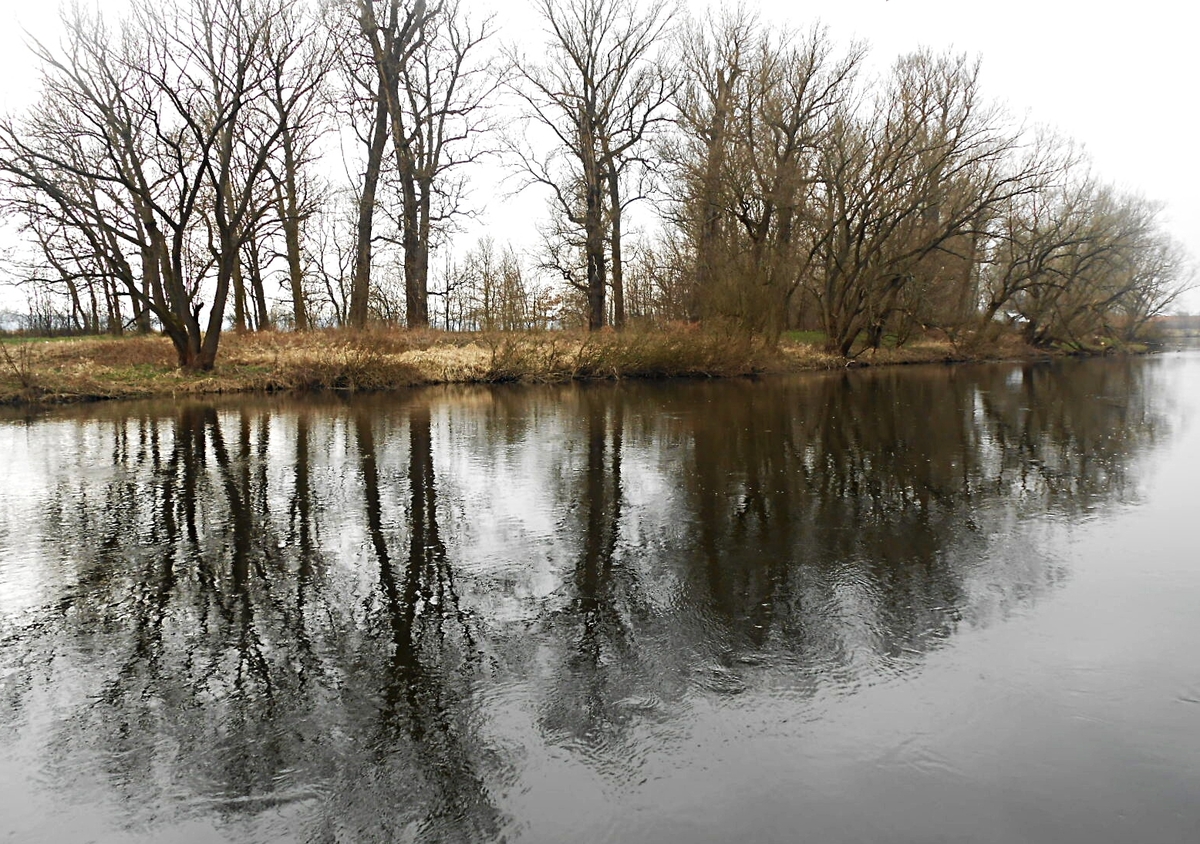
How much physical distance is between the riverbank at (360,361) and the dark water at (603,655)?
12.4 metres

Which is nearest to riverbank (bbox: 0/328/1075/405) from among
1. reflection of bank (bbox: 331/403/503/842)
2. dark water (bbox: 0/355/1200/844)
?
dark water (bbox: 0/355/1200/844)

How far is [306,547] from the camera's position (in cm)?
604

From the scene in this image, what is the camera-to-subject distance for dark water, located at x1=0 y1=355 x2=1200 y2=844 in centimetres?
284

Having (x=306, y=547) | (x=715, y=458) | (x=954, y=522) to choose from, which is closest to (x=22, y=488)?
(x=306, y=547)

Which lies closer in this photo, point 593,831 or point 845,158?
point 593,831

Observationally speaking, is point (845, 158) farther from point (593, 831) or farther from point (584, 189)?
point (593, 831)

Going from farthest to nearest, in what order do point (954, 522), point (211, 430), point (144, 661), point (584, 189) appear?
point (584, 189)
point (211, 430)
point (954, 522)
point (144, 661)

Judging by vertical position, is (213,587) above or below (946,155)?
below

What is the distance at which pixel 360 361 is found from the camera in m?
21.7

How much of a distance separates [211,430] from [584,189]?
73.1ft

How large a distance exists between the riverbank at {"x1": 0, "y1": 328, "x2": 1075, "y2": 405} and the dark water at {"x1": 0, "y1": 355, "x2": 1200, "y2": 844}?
12383 mm

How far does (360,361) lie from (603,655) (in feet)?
62.6

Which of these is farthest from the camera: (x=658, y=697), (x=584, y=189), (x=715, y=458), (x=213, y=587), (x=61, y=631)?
(x=584, y=189)

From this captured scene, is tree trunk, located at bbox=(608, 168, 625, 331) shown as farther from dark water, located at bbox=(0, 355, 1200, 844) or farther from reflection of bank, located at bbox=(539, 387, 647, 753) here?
reflection of bank, located at bbox=(539, 387, 647, 753)
